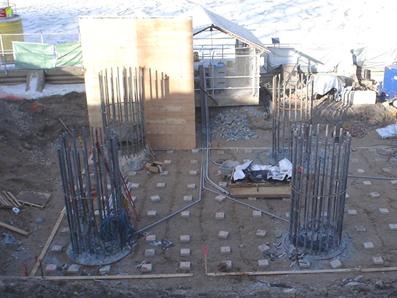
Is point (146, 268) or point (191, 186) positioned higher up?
point (191, 186)

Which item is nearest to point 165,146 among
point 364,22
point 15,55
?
point 15,55

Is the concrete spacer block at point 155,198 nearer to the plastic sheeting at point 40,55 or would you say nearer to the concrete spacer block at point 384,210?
the concrete spacer block at point 384,210

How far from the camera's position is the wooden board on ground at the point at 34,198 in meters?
11.4

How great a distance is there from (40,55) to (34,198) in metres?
9.46

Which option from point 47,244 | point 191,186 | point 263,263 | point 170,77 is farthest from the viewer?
point 170,77

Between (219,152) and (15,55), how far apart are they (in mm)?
9975

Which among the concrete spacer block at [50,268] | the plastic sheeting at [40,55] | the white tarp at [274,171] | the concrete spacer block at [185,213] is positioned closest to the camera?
the concrete spacer block at [50,268]

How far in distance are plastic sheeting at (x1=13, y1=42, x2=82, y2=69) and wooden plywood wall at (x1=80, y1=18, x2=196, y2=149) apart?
6.25 meters

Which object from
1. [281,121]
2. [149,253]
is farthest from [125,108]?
[149,253]

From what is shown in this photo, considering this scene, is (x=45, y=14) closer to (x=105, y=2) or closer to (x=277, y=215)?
(x=105, y=2)

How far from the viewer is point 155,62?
545 inches

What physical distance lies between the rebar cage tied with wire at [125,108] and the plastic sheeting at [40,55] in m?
6.92

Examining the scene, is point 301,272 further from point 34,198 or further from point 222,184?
point 34,198

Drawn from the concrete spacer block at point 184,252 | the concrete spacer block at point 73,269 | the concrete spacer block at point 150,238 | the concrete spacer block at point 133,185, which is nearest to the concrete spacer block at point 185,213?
the concrete spacer block at point 150,238
